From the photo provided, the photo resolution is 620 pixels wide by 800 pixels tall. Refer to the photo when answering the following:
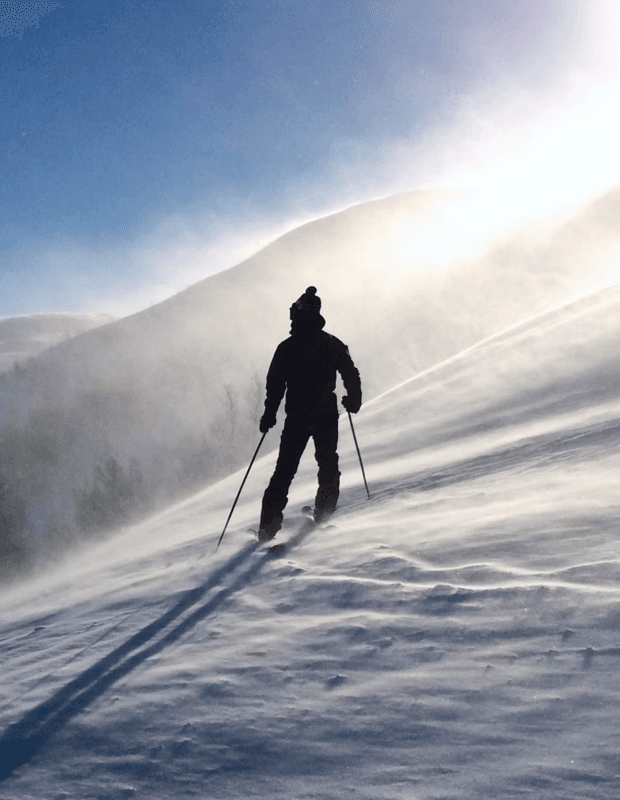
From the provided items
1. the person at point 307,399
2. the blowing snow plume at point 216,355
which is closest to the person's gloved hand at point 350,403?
the person at point 307,399

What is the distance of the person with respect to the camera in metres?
5.14

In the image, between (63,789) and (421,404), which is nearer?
(63,789)

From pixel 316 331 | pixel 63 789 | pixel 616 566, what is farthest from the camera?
pixel 316 331

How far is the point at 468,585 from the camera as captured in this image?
115 inches

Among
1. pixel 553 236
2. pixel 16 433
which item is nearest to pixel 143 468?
pixel 16 433

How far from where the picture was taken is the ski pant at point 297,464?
516 centimetres

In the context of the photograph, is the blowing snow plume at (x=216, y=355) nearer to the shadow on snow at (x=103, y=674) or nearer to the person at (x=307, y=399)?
the person at (x=307, y=399)

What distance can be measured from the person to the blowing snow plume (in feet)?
166

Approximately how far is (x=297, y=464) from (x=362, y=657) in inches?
113

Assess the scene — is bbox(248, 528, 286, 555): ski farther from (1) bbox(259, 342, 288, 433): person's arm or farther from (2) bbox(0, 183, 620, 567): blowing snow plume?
(2) bbox(0, 183, 620, 567): blowing snow plume

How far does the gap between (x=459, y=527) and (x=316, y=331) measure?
2.18 meters

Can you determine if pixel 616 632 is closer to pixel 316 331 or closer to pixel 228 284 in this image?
pixel 316 331

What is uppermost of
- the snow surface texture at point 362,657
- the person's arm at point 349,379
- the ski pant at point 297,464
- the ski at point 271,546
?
the person's arm at point 349,379

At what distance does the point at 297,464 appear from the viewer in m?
5.32
